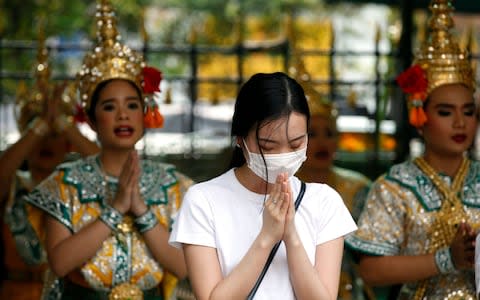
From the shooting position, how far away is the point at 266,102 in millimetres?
3523

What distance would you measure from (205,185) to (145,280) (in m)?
1.18

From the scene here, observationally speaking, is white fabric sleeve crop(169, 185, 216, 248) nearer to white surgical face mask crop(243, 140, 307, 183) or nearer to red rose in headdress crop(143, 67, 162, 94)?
white surgical face mask crop(243, 140, 307, 183)

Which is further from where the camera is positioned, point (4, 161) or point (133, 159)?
point (4, 161)

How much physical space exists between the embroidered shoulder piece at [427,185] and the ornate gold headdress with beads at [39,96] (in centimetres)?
182

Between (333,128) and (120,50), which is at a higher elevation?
(120,50)

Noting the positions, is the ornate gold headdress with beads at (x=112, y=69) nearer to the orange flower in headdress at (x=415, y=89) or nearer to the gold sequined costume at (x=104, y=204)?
the gold sequined costume at (x=104, y=204)

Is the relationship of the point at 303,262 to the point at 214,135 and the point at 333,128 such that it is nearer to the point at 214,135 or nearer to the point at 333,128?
the point at 333,128

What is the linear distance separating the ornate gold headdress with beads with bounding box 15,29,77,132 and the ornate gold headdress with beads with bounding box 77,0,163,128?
0.92 m

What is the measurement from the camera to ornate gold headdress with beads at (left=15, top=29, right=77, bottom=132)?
5914 millimetres

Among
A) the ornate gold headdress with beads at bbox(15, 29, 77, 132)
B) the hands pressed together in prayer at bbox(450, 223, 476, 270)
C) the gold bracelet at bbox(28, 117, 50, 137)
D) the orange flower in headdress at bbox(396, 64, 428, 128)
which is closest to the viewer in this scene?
the hands pressed together in prayer at bbox(450, 223, 476, 270)

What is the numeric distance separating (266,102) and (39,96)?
107 inches

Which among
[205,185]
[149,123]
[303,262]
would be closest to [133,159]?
[149,123]

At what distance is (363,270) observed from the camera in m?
4.73

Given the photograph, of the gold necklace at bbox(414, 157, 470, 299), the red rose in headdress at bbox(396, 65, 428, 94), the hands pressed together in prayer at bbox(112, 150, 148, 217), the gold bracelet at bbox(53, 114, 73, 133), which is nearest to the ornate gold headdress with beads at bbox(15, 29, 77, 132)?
the gold bracelet at bbox(53, 114, 73, 133)
